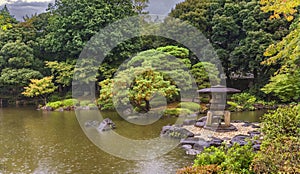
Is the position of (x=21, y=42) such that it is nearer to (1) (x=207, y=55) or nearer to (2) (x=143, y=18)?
(2) (x=143, y=18)

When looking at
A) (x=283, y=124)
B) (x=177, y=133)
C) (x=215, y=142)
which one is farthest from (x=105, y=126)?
(x=283, y=124)

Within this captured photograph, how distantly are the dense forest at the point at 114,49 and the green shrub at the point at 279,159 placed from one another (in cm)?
1088

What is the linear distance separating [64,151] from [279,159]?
5270 mm

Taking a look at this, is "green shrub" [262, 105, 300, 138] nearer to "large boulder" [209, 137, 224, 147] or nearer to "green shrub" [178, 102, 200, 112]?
"large boulder" [209, 137, 224, 147]

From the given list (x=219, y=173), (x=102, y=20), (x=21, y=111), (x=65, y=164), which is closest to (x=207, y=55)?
(x=102, y=20)

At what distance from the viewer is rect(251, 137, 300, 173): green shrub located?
10.9ft

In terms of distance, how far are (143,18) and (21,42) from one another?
25.4 feet

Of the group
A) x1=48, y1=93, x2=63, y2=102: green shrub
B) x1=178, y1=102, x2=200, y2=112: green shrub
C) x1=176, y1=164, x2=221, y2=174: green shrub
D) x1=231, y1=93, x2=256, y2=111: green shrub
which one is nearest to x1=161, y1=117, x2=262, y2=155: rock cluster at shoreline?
x1=178, y1=102, x2=200, y2=112: green shrub

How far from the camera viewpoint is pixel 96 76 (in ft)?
54.1

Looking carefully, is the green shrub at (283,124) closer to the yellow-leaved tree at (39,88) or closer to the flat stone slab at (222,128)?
the flat stone slab at (222,128)

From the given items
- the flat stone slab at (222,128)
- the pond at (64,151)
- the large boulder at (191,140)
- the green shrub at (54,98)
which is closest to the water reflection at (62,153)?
the pond at (64,151)

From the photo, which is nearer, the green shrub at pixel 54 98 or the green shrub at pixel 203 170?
the green shrub at pixel 203 170

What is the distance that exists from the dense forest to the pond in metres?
4.29

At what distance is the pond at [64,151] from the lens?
20.3 ft
